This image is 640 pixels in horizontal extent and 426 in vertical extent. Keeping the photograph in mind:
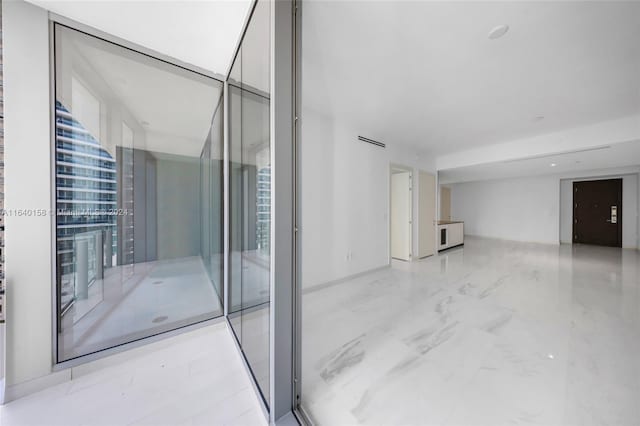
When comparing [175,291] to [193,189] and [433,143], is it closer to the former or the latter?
[193,189]

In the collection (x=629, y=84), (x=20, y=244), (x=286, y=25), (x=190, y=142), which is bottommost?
(x=20, y=244)

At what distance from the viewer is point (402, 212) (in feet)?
17.3

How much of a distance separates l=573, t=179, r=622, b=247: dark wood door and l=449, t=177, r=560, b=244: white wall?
0.96 metres

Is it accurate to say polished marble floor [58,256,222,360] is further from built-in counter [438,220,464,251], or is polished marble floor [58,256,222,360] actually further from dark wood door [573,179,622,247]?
dark wood door [573,179,622,247]

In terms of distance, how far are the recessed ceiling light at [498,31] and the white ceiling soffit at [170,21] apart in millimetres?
1925

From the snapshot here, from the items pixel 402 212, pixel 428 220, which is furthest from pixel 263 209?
pixel 428 220

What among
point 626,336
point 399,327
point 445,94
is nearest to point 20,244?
point 399,327

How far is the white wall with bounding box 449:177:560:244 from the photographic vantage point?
24.2ft

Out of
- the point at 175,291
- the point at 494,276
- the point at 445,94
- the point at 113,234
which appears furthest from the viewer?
the point at 494,276

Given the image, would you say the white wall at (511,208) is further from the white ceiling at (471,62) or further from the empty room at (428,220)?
the white ceiling at (471,62)

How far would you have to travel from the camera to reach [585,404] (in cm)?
139

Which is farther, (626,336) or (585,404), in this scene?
(626,336)

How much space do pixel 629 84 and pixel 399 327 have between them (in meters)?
3.74

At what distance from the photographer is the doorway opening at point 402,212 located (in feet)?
16.8
